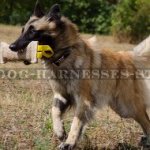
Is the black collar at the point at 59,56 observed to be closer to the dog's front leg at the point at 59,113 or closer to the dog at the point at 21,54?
the dog at the point at 21,54

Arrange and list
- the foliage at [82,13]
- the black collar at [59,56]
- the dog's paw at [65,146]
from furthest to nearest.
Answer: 1. the foliage at [82,13]
2. the black collar at [59,56]
3. the dog's paw at [65,146]

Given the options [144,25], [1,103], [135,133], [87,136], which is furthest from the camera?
[144,25]

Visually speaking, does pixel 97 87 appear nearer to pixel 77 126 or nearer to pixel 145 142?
pixel 77 126

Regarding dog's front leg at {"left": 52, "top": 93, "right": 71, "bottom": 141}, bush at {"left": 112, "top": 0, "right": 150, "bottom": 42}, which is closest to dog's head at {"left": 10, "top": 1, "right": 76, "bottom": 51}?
dog's front leg at {"left": 52, "top": 93, "right": 71, "bottom": 141}

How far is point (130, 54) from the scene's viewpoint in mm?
7914

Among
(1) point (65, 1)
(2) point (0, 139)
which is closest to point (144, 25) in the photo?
(1) point (65, 1)

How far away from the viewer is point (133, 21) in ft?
91.1

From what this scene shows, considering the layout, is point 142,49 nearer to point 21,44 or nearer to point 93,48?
point 93,48

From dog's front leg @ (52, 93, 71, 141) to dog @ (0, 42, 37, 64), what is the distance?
680 mm

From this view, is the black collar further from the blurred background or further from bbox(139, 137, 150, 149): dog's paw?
the blurred background

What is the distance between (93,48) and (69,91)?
0.77 metres

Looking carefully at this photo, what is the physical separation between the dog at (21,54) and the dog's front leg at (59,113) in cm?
68

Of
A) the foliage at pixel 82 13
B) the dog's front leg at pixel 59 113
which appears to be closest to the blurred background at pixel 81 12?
the foliage at pixel 82 13

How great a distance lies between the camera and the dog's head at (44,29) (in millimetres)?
6734
